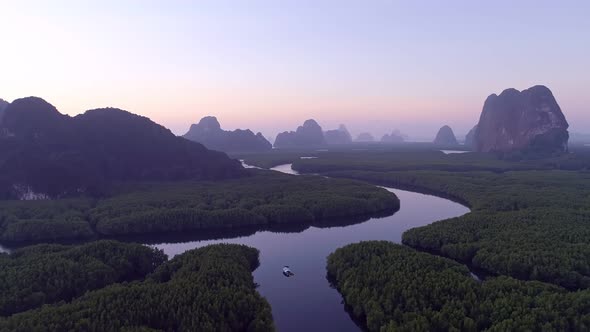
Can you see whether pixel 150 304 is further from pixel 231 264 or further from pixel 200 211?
pixel 200 211

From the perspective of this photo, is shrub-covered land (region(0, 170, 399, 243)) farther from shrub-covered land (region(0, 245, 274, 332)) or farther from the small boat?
shrub-covered land (region(0, 245, 274, 332))

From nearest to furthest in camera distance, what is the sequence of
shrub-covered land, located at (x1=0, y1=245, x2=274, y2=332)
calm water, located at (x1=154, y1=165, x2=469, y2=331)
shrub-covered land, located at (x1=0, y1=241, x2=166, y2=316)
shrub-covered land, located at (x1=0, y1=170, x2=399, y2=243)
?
Result: shrub-covered land, located at (x1=0, y1=245, x2=274, y2=332) → shrub-covered land, located at (x1=0, y1=241, x2=166, y2=316) → calm water, located at (x1=154, y1=165, x2=469, y2=331) → shrub-covered land, located at (x1=0, y1=170, x2=399, y2=243)

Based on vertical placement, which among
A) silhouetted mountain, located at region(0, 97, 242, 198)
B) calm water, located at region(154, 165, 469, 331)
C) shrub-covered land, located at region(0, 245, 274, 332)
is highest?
silhouetted mountain, located at region(0, 97, 242, 198)

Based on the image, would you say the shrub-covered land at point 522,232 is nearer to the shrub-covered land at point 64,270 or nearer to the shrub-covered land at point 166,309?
the shrub-covered land at point 166,309

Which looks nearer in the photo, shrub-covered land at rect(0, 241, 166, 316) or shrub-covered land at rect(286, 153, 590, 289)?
shrub-covered land at rect(0, 241, 166, 316)

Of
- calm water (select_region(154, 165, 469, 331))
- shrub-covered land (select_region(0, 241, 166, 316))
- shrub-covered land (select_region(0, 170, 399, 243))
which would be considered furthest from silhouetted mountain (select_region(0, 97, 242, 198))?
shrub-covered land (select_region(0, 241, 166, 316))

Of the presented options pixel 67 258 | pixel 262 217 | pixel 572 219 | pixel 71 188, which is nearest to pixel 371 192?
pixel 262 217

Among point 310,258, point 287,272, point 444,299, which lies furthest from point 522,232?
point 287,272
